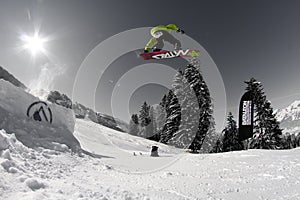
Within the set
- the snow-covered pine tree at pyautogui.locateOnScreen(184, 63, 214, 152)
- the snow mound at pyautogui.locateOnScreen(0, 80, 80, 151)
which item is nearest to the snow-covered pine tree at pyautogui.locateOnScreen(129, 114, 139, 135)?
the snow-covered pine tree at pyautogui.locateOnScreen(184, 63, 214, 152)

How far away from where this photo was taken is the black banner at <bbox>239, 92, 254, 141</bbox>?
671 inches

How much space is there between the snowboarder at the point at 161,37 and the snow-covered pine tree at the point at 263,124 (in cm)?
1589

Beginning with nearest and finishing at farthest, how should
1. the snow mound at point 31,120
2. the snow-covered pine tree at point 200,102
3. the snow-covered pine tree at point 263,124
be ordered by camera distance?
the snow mound at point 31,120
the snow-covered pine tree at point 200,102
the snow-covered pine tree at point 263,124

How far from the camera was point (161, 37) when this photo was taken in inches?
554

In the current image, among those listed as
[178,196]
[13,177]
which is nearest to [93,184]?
[13,177]

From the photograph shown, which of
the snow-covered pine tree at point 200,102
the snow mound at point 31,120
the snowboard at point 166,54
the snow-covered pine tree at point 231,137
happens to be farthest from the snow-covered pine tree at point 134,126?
the snow mound at point 31,120

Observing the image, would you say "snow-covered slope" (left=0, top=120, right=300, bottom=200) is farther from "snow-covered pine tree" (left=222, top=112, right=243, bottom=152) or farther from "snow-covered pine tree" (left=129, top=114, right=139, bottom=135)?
"snow-covered pine tree" (left=129, top=114, right=139, bottom=135)

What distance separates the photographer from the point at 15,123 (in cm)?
631

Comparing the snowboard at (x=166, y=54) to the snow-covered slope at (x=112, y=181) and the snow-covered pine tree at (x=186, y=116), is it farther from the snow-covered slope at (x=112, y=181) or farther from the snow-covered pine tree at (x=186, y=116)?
the snow-covered slope at (x=112, y=181)

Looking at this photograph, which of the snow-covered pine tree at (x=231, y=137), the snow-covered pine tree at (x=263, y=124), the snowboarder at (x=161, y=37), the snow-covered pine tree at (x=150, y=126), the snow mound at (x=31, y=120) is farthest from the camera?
the snow-covered pine tree at (x=150, y=126)

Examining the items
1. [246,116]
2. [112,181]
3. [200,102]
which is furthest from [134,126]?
[112,181]

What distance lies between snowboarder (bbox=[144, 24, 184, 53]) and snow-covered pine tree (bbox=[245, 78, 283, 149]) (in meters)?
15.9

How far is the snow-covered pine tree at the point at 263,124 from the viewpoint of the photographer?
2580 cm

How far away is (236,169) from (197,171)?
4.71 feet
